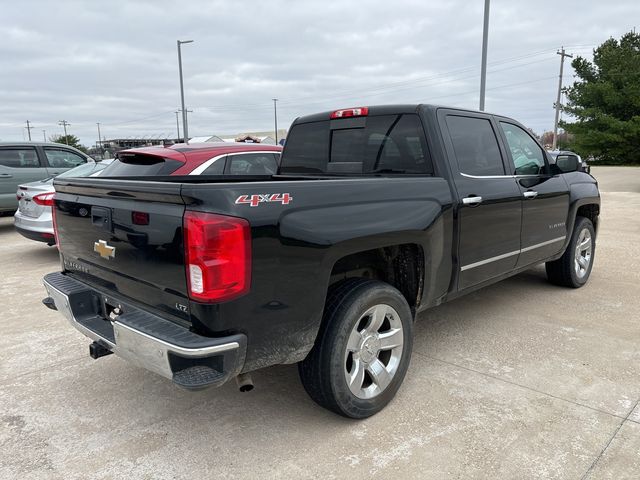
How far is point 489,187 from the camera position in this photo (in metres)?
3.80

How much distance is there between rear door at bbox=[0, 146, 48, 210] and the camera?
33.3ft

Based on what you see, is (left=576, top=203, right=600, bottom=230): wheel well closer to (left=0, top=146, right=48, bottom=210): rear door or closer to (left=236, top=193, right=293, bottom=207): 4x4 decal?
(left=236, top=193, right=293, bottom=207): 4x4 decal

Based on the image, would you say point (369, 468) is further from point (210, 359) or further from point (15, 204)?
point (15, 204)

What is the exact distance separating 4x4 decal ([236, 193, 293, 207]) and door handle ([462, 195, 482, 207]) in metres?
1.57

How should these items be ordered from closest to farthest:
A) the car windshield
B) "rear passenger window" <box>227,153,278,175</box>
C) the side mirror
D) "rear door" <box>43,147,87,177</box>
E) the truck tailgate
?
the truck tailgate, the side mirror, "rear passenger window" <box>227,153,278,175</box>, the car windshield, "rear door" <box>43,147,87,177</box>

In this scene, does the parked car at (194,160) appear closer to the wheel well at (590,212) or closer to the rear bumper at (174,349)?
the rear bumper at (174,349)

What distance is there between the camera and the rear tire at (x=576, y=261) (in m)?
5.29

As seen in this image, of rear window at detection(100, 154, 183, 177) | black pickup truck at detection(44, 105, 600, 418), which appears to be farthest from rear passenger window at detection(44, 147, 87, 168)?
black pickup truck at detection(44, 105, 600, 418)

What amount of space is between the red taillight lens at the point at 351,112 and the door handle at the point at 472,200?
1.01 m

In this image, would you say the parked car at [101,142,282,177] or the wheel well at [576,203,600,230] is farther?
the parked car at [101,142,282,177]

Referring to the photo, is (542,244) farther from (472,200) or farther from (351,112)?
(351,112)

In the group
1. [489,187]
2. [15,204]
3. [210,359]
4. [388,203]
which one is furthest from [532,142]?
[15,204]

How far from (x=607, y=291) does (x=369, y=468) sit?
410cm

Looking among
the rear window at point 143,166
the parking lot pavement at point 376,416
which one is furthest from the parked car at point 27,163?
the parking lot pavement at point 376,416
